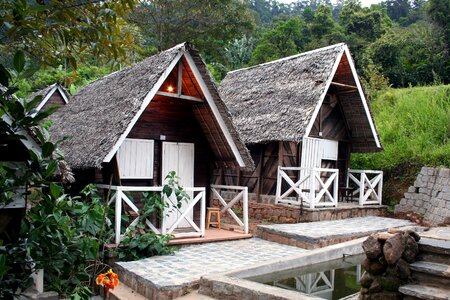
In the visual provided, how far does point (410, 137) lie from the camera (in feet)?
50.3

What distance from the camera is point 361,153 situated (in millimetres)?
15273

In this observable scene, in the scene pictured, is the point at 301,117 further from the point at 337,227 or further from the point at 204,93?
the point at 204,93

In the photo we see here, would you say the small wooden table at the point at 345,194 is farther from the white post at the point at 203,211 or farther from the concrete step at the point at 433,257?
the concrete step at the point at 433,257

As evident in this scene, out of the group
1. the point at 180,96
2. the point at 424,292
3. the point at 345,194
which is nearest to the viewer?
the point at 424,292

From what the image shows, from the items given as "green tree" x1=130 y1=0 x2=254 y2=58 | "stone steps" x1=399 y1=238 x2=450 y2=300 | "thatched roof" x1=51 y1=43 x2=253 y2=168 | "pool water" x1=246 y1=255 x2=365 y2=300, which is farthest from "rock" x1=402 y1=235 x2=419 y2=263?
"green tree" x1=130 y1=0 x2=254 y2=58

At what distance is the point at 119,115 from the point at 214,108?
6.51 ft

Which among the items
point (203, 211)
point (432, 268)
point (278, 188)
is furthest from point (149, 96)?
point (278, 188)

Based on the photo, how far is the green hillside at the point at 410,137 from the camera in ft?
45.5

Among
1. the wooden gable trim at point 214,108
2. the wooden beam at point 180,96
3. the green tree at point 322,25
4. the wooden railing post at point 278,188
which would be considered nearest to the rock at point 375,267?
the wooden gable trim at point 214,108

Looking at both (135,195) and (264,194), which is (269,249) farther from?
(264,194)

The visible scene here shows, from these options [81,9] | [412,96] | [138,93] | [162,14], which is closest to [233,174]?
[138,93]

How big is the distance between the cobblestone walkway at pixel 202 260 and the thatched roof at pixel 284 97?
3.65 meters

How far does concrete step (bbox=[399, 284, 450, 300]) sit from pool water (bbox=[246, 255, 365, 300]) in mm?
1998

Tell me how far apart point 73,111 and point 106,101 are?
2202mm
